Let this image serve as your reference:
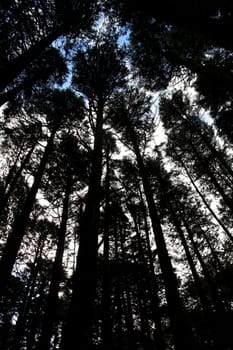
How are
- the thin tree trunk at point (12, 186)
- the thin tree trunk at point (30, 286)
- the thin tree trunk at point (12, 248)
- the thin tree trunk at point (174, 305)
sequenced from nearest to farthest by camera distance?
the thin tree trunk at point (174, 305), the thin tree trunk at point (12, 248), the thin tree trunk at point (12, 186), the thin tree trunk at point (30, 286)

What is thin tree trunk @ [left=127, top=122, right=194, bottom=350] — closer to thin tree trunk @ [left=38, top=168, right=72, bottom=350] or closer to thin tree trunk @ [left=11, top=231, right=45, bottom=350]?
thin tree trunk @ [left=38, top=168, right=72, bottom=350]

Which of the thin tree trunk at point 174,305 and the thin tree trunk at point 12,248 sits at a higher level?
the thin tree trunk at point 12,248

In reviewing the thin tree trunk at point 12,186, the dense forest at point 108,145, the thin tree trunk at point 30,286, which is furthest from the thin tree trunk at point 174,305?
the thin tree trunk at point 30,286

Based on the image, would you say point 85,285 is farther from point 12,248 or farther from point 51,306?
point 51,306

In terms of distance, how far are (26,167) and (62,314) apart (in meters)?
17.4

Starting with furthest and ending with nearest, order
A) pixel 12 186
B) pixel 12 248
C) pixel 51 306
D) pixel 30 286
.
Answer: pixel 30 286 → pixel 12 186 → pixel 51 306 → pixel 12 248

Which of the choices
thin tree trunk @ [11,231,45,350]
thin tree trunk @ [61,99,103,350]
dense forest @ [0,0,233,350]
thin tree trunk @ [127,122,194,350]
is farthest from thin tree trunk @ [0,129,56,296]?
thin tree trunk @ [11,231,45,350]

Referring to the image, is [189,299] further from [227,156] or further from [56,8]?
[56,8]

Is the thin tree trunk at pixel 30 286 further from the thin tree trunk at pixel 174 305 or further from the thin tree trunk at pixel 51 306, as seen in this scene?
the thin tree trunk at pixel 174 305

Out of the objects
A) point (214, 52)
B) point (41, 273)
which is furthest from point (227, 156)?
point (41, 273)

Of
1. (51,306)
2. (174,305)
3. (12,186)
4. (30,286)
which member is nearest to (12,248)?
(51,306)

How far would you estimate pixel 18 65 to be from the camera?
517 centimetres

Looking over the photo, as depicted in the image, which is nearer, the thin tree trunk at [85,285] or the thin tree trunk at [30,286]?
the thin tree trunk at [85,285]

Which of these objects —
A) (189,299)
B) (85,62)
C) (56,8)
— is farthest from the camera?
(189,299)
